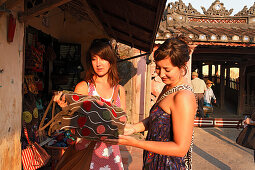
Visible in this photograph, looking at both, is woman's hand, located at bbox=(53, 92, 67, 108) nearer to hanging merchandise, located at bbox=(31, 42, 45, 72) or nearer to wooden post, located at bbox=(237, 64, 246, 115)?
hanging merchandise, located at bbox=(31, 42, 45, 72)

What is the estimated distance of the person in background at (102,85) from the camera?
2.13 m

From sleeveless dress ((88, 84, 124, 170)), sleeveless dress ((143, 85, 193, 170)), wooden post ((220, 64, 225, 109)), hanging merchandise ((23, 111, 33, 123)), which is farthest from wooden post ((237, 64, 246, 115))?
sleeveless dress ((143, 85, 193, 170))

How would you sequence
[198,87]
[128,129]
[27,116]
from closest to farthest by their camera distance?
1. [128,129]
2. [27,116]
3. [198,87]

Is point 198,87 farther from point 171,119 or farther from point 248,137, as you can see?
point 171,119

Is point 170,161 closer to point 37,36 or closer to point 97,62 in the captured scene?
point 97,62

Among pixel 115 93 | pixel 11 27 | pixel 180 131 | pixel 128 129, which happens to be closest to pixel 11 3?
pixel 11 27

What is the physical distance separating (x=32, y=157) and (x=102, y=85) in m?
1.82

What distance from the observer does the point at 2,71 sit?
242cm

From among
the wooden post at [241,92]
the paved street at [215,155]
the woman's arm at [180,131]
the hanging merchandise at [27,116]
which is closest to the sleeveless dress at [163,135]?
the woman's arm at [180,131]

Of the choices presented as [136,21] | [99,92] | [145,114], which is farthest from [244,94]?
[99,92]

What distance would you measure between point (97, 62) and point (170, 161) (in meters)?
1.12

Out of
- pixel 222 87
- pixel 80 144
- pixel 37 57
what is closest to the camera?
pixel 80 144

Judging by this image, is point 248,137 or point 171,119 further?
point 248,137

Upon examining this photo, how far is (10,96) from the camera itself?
8.43 ft
